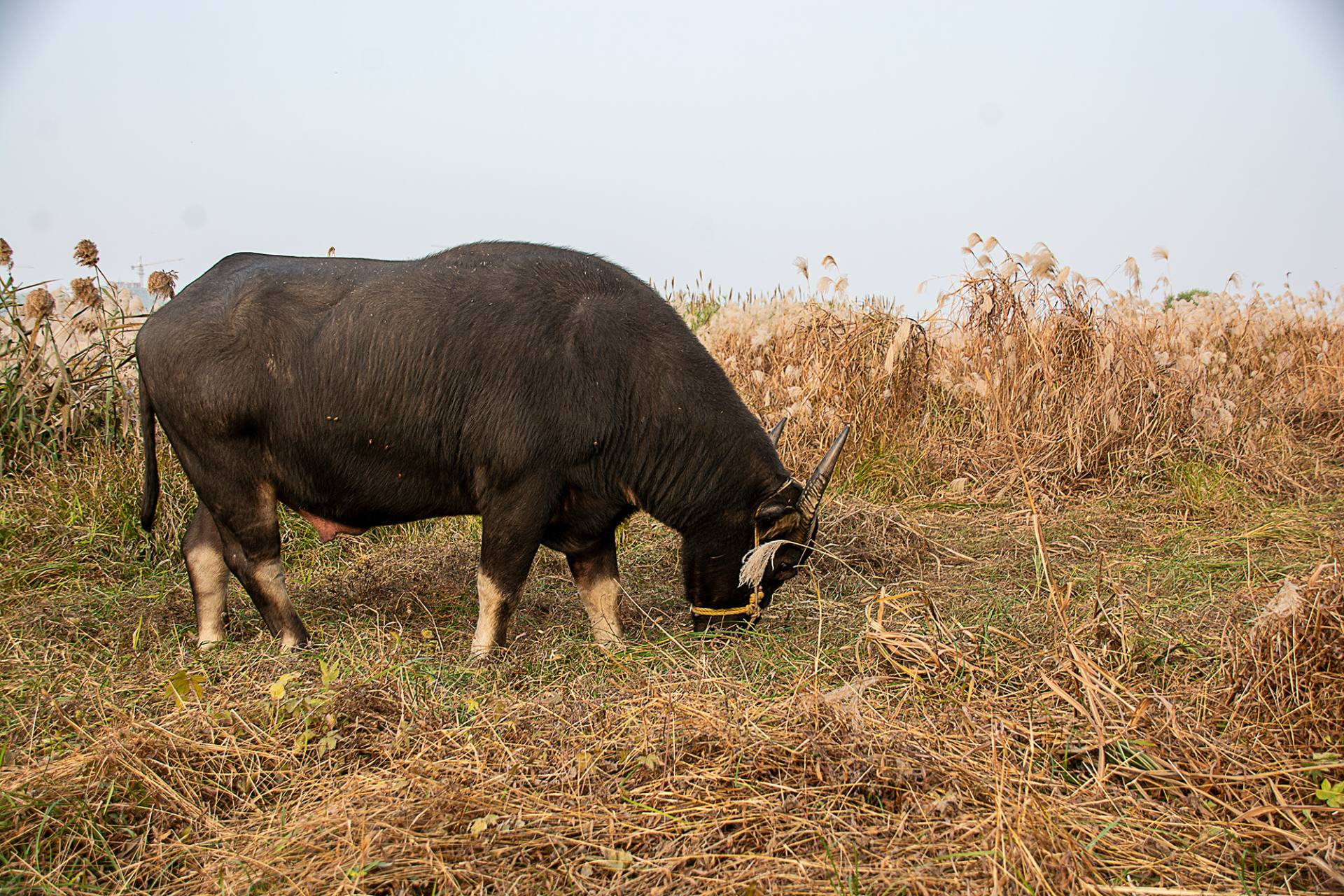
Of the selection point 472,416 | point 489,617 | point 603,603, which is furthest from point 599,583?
point 472,416

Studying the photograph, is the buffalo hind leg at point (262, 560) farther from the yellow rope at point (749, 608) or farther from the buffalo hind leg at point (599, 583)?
the yellow rope at point (749, 608)

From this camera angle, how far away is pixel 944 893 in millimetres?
2467

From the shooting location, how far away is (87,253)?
7.38m

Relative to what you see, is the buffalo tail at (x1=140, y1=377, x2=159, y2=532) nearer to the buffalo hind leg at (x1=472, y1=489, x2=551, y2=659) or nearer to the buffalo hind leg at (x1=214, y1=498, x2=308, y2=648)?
the buffalo hind leg at (x1=214, y1=498, x2=308, y2=648)

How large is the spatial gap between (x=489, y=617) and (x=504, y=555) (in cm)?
34

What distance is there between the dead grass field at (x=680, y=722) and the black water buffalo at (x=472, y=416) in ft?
1.79

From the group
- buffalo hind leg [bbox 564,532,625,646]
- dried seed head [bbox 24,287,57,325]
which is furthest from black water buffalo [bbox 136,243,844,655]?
dried seed head [bbox 24,287,57,325]

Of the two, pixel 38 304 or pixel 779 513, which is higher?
pixel 38 304

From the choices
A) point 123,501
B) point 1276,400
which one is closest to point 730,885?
point 123,501

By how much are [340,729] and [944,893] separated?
2.22 m

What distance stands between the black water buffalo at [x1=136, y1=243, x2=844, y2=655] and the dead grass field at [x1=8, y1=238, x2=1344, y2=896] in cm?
55

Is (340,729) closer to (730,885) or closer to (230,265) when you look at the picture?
(730,885)

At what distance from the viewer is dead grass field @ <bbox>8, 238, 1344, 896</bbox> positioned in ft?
8.81

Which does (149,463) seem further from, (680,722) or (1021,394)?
(1021,394)
